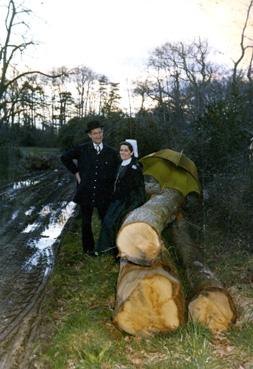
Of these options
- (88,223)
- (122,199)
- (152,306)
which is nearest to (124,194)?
(122,199)

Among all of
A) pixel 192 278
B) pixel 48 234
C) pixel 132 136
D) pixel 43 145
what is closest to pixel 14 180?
pixel 132 136

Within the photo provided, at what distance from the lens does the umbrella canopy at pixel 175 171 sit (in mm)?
8250

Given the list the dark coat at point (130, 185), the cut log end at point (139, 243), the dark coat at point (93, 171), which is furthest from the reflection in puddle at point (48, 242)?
the cut log end at point (139, 243)

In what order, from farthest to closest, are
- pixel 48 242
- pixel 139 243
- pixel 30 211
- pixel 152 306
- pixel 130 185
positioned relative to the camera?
1. pixel 30 211
2. pixel 48 242
3. pixel 130 185
4. pixel 139 243
5. pixel 152 306

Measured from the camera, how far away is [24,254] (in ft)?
27.2

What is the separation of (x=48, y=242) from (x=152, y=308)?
4.54 metres

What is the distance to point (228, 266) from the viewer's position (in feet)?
22.7

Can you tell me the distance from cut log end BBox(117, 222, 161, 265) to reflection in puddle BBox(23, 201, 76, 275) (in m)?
2.26

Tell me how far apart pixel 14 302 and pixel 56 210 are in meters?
6.82

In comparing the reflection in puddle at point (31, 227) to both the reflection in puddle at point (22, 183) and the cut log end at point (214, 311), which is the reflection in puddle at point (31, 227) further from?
the reflection in puddle at point (22, 183)

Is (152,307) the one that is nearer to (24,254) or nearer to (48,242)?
(24,254)

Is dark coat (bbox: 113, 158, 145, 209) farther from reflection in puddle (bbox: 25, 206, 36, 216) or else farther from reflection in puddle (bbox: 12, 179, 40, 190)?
reflection in puddle (bbox: 12, 179, 40, 190)

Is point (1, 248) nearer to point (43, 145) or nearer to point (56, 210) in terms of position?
point (56, 210)

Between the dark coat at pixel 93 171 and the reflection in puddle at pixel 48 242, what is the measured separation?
1365 mm
